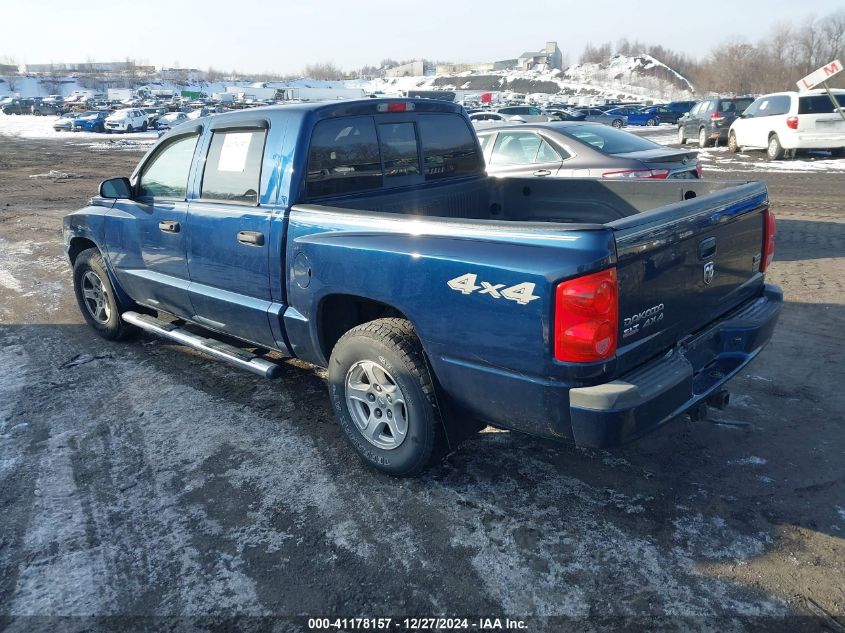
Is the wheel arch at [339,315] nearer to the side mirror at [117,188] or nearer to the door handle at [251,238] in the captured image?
the door handle at [251,238]

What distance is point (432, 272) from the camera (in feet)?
9.87

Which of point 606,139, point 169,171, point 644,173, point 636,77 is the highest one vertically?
point 636,77

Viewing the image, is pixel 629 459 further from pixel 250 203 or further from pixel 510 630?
pixel 250 203

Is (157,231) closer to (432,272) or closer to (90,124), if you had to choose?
(432,272)

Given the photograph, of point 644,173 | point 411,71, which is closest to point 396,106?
point 644,173

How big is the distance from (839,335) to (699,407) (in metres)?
2.90

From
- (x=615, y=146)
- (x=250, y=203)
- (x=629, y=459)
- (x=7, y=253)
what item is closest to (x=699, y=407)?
(x=629, y=459)

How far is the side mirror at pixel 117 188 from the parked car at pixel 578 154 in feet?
12.5

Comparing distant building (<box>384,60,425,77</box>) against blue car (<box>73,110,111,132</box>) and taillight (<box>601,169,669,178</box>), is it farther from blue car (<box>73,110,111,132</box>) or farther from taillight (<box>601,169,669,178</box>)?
taillight (<box>601,169,669,178</box>)

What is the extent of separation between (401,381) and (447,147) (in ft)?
7.16

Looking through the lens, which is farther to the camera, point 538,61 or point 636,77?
point 538,61

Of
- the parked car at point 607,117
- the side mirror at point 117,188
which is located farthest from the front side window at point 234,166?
the parked car at point 607,117

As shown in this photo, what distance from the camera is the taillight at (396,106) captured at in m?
4.26

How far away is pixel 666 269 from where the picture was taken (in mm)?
2912
